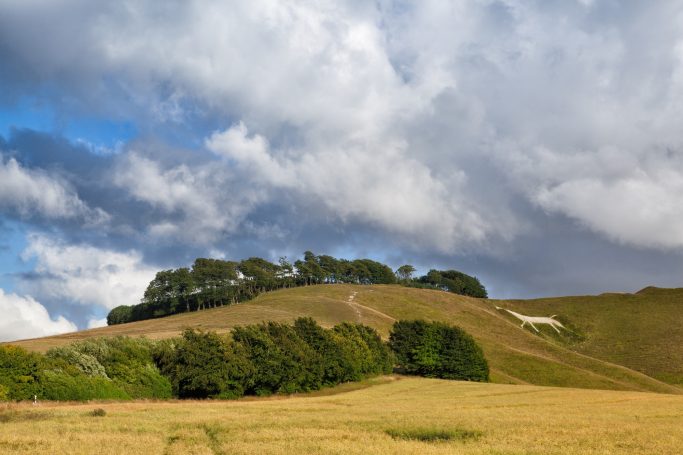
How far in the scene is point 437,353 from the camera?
388 feet

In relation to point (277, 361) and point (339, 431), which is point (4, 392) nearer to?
point (277, 361)

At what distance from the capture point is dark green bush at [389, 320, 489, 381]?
4574 inches

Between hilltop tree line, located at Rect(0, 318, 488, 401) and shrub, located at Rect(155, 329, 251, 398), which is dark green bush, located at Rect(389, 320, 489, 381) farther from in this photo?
shrub, located at Rect(155, 329, 251, 398)

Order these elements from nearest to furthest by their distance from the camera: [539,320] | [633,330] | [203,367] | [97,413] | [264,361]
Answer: [97,413] < [203,367] < [264,361] < [633,330] < [539,320]

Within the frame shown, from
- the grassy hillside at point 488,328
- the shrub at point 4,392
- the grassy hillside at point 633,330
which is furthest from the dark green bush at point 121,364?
the grassy hillside at point 633,330

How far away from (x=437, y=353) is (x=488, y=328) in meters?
49.7

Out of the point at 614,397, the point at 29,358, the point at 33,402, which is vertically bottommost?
the point at 614,397

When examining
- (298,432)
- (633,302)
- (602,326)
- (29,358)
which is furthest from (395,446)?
(633,302)

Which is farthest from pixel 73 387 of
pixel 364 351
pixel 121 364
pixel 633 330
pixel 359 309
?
pixel 633 330

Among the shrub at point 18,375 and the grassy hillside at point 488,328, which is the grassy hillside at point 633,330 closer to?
the grassy hillside at point 488,328

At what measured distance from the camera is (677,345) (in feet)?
487

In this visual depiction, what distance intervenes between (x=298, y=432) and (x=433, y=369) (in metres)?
85.9

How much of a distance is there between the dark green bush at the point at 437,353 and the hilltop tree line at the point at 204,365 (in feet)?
2.87

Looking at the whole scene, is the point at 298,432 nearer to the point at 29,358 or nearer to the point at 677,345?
the point at 29,358
